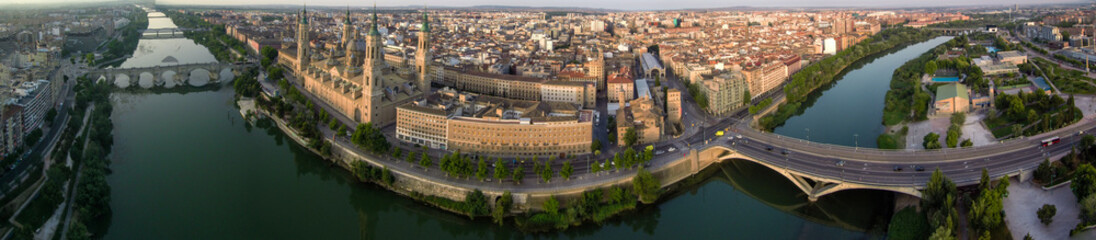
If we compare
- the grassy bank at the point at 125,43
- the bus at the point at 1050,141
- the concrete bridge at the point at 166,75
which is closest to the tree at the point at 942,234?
the bus at the point at 1050,141

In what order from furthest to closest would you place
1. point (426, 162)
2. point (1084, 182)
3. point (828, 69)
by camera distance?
point (828, 69), point (426, 162), point (1084, 182)

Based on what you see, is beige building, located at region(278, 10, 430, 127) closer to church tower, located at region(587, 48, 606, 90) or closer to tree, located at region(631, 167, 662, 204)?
church tower, located at region(587, 48, 606, 90)

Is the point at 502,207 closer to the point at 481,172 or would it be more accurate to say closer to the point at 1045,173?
the point at 481,172

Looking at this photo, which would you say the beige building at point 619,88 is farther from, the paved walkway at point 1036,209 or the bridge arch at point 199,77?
the bridge arch at point 199,77

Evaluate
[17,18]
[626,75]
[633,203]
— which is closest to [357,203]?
[633,203]

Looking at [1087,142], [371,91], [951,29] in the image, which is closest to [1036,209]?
[1087,142]

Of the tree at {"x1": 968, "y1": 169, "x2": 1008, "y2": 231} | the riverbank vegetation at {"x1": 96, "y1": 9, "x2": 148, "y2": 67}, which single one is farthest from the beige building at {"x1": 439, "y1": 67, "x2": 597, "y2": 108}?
the riverbank vegetation at {"x1": 96, "y1": 9, "x2": 148, "y2": 67}

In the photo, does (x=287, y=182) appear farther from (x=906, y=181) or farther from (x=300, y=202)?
(x=906, y=181)
